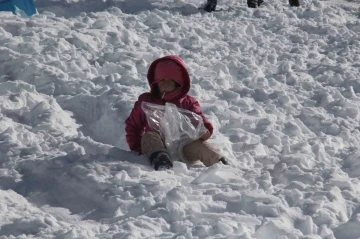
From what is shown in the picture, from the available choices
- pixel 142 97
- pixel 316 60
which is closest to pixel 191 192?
pixel 142 97

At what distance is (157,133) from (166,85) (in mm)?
467

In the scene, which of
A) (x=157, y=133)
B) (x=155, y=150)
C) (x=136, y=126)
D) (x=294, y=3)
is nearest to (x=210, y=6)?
(x=294, y=3)

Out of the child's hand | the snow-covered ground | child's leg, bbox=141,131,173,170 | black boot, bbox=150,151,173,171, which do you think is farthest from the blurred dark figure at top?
black boot, bbox=150,151,173,171

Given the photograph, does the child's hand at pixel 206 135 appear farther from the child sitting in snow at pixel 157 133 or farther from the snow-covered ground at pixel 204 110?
the snow-covered ground at pixel 204 110

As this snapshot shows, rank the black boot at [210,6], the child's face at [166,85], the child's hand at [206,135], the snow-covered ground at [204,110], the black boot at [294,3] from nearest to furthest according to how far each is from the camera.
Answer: the snow-covered ground at [204,110] → the child's hand at [206,135] → the child's face at [166,85] → the black boot at [210,6] → the black boot at [294,3]

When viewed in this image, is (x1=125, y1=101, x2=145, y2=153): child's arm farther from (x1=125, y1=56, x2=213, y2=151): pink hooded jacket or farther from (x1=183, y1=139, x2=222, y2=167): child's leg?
Answer: (x1=183, y1=139, x2=222, y2=167): child's leg

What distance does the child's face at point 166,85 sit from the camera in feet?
18.6

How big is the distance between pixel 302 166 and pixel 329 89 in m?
2.56

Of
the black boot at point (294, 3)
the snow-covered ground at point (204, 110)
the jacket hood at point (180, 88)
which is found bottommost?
the black boot at point (294, 3)

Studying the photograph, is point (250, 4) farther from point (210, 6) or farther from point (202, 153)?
point (202, 153)

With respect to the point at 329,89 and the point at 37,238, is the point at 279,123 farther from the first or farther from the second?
the point at 37,238

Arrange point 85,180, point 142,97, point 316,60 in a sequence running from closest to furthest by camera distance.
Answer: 1. point 85,180
2. point 142,97
3. point 316,60

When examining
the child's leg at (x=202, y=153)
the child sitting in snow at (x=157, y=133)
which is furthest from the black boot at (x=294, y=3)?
the child's leg at (x=202, y=153)

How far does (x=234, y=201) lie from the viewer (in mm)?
4387
